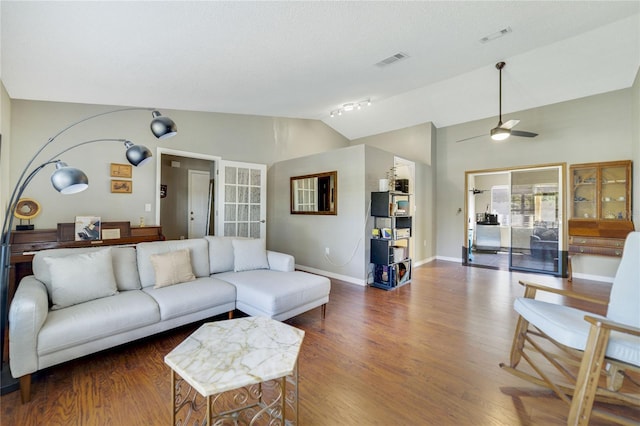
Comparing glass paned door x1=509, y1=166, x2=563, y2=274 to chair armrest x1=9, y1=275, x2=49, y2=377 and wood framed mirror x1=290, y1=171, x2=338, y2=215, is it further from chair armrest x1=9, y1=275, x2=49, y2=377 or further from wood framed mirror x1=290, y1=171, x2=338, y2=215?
chair armrest x1=9, y1=275, x2=49, y2=377

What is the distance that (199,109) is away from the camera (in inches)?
174

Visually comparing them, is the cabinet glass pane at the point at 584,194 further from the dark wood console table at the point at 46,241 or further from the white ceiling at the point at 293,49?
the dark wood console table at the point at 46,241

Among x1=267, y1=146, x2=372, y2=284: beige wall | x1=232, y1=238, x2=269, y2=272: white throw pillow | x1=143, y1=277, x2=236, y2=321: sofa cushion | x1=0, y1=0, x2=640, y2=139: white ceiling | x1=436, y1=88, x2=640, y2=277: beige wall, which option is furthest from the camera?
x1=436, y1=88, x2=640, y2=277: beige wall

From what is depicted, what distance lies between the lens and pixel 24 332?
1602 millimetres

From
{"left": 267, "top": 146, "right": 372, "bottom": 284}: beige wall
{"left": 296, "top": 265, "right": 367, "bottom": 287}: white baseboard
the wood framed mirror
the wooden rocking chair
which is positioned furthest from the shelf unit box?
the wooden rocking chair

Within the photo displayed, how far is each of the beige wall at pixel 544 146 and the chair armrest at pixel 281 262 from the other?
4.59m

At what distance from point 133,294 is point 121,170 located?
2.47m

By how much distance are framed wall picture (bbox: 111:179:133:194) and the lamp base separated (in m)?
2.62

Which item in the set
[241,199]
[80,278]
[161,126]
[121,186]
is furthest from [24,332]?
[241,199]

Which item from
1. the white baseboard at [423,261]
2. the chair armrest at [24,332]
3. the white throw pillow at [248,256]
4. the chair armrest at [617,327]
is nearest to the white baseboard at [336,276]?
the white throw pillow at [248,256]

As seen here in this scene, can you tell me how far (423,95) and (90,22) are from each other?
5146 millimetres

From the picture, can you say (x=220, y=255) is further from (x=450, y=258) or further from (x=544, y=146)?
(x=544, y=146)

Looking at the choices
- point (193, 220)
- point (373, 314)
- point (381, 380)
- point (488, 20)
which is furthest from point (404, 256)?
point (193, 220)

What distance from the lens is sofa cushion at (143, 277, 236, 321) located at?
2.21 m
